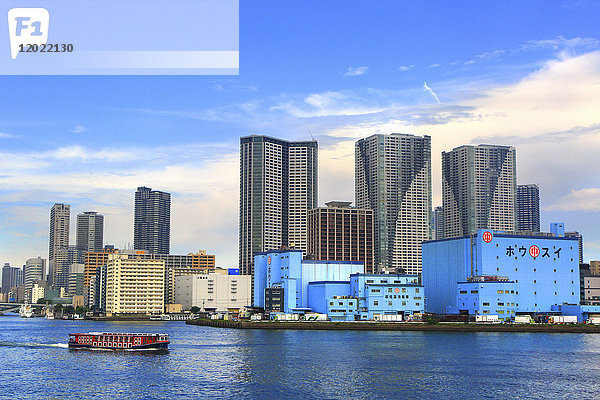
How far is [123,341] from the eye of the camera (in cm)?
13225

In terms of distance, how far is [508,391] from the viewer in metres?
85.0

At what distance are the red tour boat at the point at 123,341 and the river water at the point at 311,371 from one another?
3772mm

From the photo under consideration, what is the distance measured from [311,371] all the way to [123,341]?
46.7 m

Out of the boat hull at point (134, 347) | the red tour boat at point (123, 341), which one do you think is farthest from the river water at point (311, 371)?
the red tour boat at point (123, 341)

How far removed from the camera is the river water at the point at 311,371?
3290 inches

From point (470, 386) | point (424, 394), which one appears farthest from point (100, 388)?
point (470, 386)

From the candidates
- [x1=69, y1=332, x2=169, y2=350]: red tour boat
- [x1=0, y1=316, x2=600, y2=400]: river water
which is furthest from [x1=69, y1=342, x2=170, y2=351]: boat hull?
[x1=0, y1=316, x2=600, y2=400]: river water

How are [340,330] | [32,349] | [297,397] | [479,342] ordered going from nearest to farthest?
[297,397] < [32,349] < [479,342] < [340,330]

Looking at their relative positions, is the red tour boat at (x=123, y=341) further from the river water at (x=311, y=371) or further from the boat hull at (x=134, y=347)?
the river water at (x=311, y=371)

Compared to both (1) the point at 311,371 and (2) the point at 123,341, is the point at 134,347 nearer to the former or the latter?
(2) the point at 123,341

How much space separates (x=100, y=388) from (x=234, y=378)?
56.7ft

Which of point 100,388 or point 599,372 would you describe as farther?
point 599,372

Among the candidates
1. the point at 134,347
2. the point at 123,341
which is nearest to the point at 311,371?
the point at 134,347

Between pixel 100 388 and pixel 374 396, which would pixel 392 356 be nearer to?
pixel 374 396
